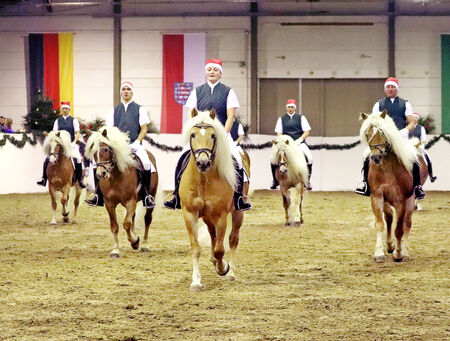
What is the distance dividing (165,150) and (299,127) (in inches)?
324

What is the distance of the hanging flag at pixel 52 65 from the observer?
25.1m

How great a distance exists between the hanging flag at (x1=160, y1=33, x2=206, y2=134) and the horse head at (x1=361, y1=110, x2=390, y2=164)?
16.4 m

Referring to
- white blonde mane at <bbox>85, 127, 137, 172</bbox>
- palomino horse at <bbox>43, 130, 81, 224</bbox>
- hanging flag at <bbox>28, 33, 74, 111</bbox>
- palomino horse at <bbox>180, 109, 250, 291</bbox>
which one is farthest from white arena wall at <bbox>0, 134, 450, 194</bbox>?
palomino horse at <bbox>180, 109, 250, 291</bbox>

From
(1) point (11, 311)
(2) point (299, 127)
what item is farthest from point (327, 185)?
(1) point (11, 311)

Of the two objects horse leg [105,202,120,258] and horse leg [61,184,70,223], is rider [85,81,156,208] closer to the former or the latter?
horse leg [105,202,120,258]

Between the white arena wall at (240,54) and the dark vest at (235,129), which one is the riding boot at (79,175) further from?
the white arena wall at (240,54)

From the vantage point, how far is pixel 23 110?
2531 centimetres

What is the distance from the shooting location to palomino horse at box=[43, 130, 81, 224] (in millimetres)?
13219

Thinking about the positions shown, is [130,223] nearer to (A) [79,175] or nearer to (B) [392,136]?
(B) [392,136]

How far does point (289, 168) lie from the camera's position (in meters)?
13.1

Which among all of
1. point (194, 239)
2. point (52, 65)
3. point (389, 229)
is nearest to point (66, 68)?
point (52, 65)

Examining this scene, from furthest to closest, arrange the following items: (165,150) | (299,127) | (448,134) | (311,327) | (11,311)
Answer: (448,134)
(165,150)
(299,127)
(11,311)
(311,327)

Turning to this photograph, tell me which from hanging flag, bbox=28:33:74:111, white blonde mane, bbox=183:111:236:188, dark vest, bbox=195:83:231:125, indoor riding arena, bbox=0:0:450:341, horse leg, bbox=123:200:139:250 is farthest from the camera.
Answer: hanging flag, bbox=28:33:74:111

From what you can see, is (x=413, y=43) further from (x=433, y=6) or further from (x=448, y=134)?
(x=448, y=134)
